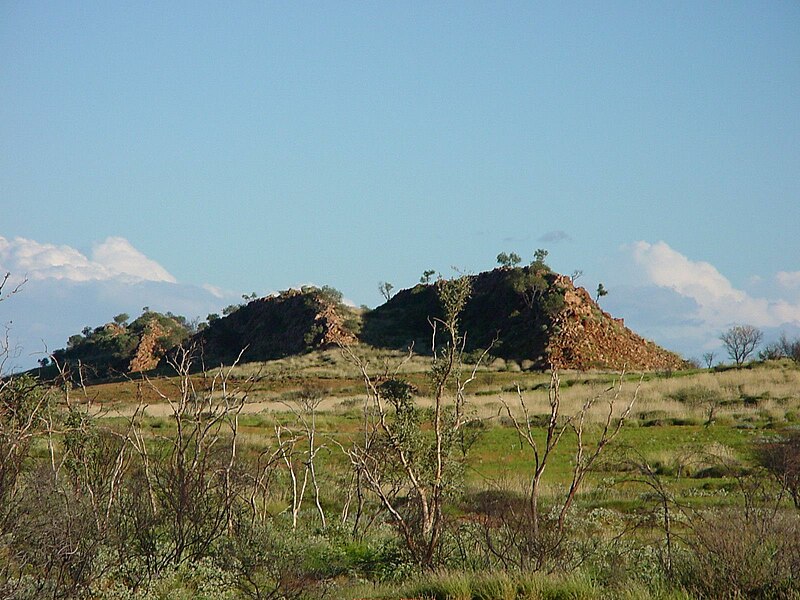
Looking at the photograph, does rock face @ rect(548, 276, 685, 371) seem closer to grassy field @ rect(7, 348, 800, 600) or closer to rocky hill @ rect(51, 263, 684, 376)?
rocky hill @ rect(51, 263, 684, 376)

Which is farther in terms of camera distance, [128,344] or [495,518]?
[128,344]

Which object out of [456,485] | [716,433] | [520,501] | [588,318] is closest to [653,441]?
[716,433]

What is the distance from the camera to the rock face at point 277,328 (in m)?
80.5

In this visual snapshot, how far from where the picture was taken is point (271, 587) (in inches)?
425

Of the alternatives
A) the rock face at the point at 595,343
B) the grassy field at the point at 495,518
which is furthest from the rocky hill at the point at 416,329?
the grassy field at the point at 495,518

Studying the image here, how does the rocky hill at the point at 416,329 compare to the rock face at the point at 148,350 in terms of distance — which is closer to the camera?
the rocky hill at the point at 416,329

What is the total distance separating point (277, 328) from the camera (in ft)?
286

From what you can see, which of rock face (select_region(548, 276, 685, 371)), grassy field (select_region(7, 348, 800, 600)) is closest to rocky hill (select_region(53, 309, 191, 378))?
rock face (select_region(548, 276, 685, 371))

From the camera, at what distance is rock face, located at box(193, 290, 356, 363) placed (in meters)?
80.5

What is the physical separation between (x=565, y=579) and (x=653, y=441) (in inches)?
824

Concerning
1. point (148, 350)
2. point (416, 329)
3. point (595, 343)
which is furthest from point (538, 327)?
point (148, 350)

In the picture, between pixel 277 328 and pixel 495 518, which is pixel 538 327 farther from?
pixel 495 518

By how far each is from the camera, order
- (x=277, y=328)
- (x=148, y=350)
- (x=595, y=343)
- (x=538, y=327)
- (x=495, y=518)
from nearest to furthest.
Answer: (x=495, y=518) < (x=595, y=343) < (x=538, y=327) < (x=148, y=350) < (x=277, y=328)

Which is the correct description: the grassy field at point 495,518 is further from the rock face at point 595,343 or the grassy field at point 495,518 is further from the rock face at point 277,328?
the rock face at point 277,328
